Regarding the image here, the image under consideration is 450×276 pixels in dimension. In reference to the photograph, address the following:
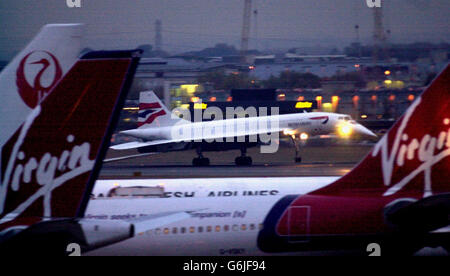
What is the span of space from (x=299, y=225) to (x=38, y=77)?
522cm

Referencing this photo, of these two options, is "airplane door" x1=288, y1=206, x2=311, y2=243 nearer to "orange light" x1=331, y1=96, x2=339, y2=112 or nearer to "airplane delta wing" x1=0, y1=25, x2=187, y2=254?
"airplane delta wing" x1=0, y1=25, x2=187, y2=254

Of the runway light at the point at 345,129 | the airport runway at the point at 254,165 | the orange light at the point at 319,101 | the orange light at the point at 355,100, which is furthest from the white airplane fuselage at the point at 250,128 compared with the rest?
the orange light at the point at 355,100

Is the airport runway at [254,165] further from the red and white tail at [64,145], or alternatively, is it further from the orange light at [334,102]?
the red and white tail at [64,145]

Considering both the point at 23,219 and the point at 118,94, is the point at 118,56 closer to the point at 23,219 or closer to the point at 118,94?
the point at 118,94

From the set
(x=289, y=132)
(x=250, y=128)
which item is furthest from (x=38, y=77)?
(x=289, y=132)

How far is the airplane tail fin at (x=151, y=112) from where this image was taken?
3419 cm

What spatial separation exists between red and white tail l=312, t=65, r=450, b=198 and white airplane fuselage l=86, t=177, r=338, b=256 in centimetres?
161

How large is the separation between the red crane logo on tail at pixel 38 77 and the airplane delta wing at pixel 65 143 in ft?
0.72

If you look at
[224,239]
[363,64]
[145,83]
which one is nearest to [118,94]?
[224,239]

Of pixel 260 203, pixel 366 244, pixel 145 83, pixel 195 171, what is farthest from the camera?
pixel 145 83

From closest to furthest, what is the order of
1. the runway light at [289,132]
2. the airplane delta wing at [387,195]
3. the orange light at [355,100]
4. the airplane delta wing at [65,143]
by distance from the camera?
the airplane delta wing at [65,143]
the airplane delta wing at [387,195]
the orange light at [355,100]
the runway light at [289,132]

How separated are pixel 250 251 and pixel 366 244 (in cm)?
211

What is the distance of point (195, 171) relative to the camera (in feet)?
99.3

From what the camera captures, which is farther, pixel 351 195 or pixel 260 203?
pixel 260 203
